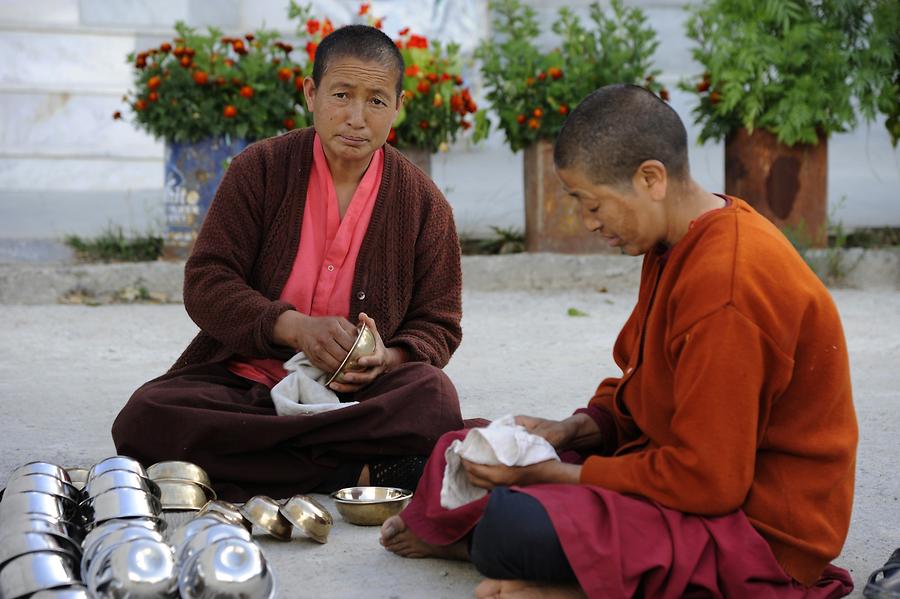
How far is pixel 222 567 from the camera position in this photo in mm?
2453

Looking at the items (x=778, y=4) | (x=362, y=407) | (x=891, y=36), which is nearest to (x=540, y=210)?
(x=778, y=4)

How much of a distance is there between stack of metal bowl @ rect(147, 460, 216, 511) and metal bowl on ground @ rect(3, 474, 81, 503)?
0.92ft

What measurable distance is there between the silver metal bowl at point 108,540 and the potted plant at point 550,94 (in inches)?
213

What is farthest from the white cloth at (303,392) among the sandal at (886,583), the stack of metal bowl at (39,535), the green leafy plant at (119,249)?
the green leafy plant at (119,249)

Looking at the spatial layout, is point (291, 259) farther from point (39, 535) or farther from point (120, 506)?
point (39, 535)

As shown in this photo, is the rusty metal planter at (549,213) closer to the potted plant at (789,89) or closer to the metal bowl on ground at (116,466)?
the potted plant at (789,89)

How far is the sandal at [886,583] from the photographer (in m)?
2.71

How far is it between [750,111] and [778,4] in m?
0.66

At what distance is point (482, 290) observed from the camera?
7.77m

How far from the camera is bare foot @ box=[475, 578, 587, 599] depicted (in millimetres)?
2666

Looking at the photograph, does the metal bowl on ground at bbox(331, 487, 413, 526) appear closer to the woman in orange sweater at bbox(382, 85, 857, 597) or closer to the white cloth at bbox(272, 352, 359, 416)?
the white cloth at bbox(272, 352, 359, 416)

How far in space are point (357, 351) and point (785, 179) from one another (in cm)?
481

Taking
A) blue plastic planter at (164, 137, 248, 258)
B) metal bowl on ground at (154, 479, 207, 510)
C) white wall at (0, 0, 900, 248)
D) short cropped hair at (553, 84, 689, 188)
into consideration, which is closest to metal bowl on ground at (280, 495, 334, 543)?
metal bowl on ground at (154, 479, 207, 510)

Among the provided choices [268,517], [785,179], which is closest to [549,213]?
[785,179]
